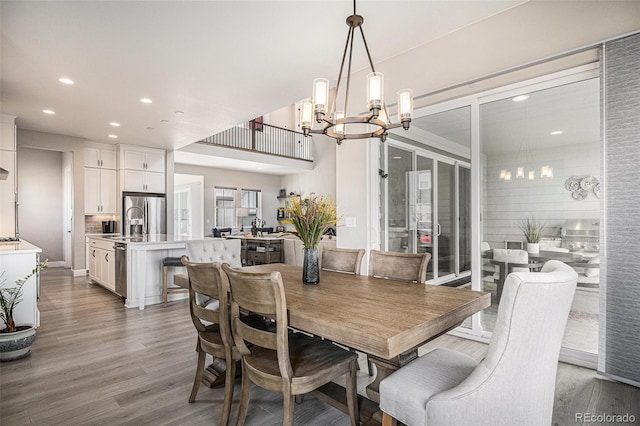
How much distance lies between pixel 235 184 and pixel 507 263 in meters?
9.06

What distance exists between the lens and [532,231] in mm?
2893

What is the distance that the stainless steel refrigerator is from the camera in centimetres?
687

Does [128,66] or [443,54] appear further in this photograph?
[128,66]

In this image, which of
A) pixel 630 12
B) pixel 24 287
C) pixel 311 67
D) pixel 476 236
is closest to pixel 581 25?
pixel 630 12

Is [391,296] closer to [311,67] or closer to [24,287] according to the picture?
[311,67]

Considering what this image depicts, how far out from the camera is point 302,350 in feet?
5.84

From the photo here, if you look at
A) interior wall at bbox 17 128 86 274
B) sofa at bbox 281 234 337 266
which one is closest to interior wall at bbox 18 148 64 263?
interior wall at bbox 17 128 86 274

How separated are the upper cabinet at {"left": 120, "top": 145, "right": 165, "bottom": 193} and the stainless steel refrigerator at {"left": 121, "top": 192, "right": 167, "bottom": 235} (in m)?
0.17

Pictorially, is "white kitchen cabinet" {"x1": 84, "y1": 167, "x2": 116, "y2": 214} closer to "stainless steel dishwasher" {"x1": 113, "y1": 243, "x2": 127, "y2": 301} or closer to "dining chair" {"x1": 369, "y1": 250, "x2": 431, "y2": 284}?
"stainless steel dishwasher" {"x1": 113, "y1": 243, "x2": 127, "y2": 301}

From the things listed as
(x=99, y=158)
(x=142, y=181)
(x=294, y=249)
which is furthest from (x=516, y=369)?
(x=99, y=158)

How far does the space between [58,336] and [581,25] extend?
5.29 metres

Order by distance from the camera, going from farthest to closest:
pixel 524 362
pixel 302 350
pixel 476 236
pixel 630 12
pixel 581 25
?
pixel 476 236, pixel 581 25, pixel 630 12, pixel 302 350, pixel 524 362

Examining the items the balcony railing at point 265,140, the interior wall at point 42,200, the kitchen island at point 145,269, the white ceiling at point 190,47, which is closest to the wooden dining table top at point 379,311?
the white ceiling at point 190,47

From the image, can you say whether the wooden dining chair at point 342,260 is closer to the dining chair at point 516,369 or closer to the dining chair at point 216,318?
the dining chair at point 216,318
